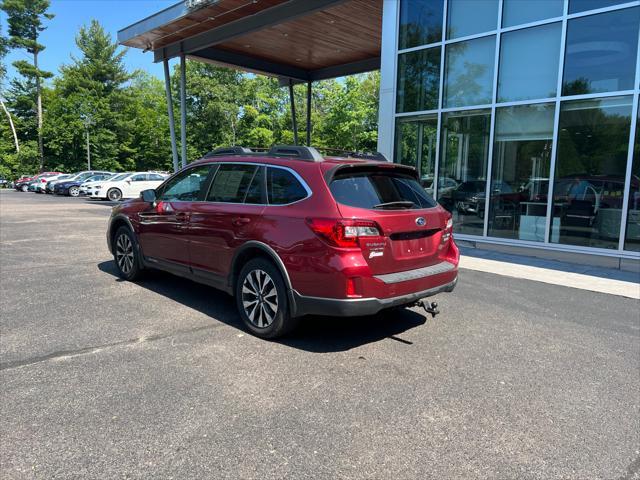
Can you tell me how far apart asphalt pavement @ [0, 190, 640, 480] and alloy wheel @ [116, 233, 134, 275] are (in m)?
0.72

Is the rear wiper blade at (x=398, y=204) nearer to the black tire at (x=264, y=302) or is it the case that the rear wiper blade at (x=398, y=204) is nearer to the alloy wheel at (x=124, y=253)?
the black tire at (x=264, y=302)

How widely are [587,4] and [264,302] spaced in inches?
355

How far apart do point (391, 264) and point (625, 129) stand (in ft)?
24.2

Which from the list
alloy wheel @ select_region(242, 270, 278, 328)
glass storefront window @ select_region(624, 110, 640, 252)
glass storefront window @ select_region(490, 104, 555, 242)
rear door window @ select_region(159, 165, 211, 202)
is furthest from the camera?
glass storefront window @ select_region(490, 104, 555, 242)

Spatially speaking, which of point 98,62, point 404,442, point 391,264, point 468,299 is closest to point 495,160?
point 468,299

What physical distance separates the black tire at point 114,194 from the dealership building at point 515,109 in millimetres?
13933

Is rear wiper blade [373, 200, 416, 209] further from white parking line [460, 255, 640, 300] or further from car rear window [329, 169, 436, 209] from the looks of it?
white parking line [460, 255, 640, 300]

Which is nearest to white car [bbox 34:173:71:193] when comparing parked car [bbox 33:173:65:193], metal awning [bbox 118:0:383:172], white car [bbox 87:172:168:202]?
parked car [bbox 33:173:65:193]

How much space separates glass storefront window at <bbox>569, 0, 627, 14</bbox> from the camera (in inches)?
347

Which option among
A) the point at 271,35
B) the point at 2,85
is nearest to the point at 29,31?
the point at 2,85

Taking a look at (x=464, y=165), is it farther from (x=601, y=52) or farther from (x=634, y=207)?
(x=634, y=207)

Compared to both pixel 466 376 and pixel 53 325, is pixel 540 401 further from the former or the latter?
pixel 53 325

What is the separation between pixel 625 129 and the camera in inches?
347

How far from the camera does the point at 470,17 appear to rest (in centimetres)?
1071
